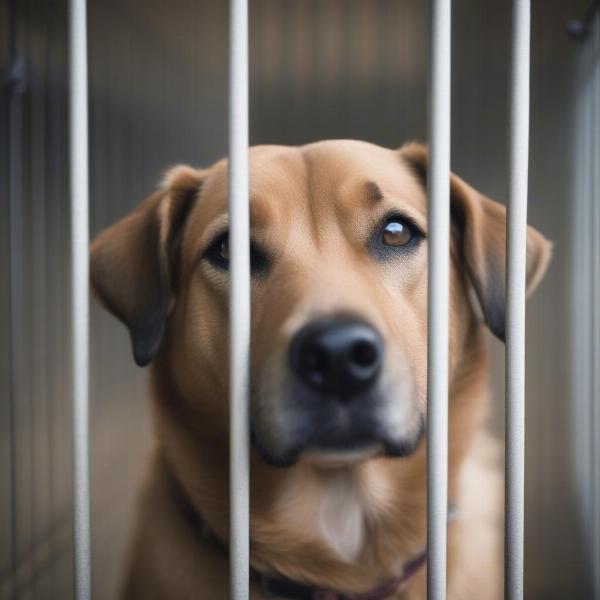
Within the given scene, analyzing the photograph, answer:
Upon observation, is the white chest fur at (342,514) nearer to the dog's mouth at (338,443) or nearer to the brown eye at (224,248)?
the dog's mouth at (338,443)

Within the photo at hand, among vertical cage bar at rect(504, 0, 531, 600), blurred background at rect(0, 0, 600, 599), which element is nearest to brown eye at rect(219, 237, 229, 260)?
vertical cage bar at rect(504, 0, 531, 600)

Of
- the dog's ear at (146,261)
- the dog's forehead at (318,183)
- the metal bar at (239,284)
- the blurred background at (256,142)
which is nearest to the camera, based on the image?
the metal bar at (239,284)

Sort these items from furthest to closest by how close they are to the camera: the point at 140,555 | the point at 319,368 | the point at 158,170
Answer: the point at 158,170 < the point at 140,555 < the point at 319,368

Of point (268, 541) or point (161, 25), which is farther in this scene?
point (161, 25)

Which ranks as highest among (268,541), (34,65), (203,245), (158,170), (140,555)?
(34,65)

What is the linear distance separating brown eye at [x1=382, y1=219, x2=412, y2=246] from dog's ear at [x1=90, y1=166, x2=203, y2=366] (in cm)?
47

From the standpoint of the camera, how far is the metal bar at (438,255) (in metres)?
0.76

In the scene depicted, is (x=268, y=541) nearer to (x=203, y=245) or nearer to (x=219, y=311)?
(x=219, y=311)

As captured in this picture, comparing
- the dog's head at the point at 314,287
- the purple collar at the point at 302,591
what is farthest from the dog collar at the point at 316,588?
the dog's head at the point at 314,287

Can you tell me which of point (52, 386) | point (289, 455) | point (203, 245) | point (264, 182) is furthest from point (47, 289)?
point (289, 455)

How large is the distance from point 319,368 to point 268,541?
0.51 metres

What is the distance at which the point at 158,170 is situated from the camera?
2188 mm

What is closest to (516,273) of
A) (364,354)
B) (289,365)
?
(364,354)

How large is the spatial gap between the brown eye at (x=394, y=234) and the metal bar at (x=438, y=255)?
37cm
